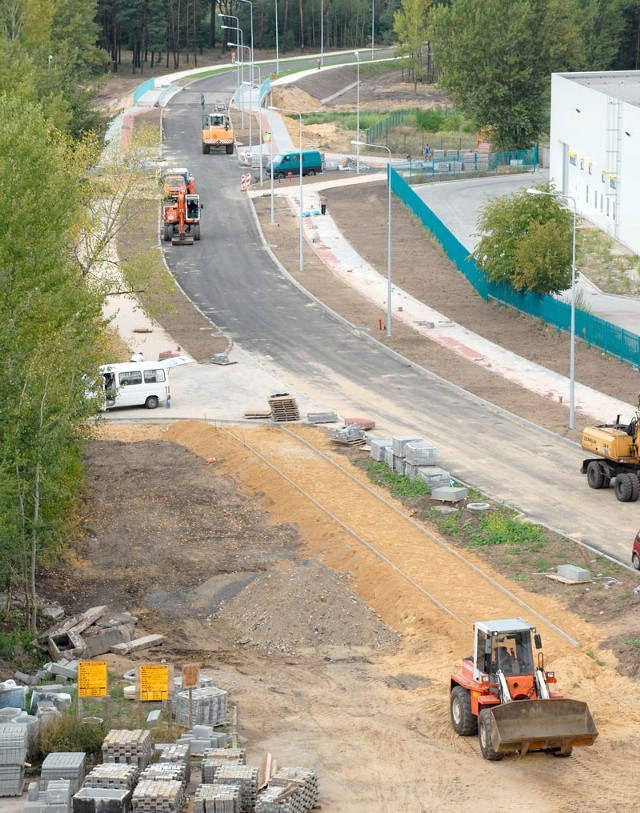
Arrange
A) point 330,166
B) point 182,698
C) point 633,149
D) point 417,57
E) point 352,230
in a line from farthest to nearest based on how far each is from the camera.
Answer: point 417,57
point 330,166
point 352,230
point 633,149
point 182,698

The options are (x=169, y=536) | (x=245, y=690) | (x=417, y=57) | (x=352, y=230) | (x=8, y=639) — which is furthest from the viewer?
A: (x=417, y=57)

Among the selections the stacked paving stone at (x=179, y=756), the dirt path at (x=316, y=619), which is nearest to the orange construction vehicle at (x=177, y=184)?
the dirt path at (x=316, y=619)

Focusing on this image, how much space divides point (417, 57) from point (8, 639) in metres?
122

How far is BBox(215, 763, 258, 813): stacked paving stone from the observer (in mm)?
21766

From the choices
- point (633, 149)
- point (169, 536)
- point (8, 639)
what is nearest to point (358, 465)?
point (169, 536)

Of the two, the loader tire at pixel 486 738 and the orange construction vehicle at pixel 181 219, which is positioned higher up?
the orange construction vehicle at pixel 181 219

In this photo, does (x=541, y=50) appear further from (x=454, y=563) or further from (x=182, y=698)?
(x=182, y=698)

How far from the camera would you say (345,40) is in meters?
174

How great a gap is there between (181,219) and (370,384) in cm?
2717

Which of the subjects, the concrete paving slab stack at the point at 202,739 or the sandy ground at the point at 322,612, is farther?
the concrete paving slab stack at the point at 202,739

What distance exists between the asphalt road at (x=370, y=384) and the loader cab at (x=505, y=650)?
1109 centimetres

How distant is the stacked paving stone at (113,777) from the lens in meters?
21.9

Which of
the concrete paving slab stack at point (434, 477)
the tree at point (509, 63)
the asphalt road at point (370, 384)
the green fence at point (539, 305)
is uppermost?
the tree at point (509, 63)

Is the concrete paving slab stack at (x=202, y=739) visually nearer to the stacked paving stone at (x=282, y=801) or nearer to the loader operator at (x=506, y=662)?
the stacked paving stone at (x=282, y=801)
